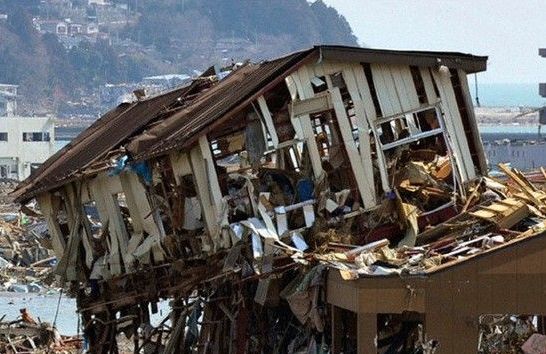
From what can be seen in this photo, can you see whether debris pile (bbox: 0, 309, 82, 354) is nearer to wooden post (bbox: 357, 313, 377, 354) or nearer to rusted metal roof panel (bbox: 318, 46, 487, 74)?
rusted metal roof panel (bbox: 318, 46, 487, 74)

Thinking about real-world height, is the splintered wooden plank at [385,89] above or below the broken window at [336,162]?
above

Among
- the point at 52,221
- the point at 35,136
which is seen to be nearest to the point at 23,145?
the point at 35,136

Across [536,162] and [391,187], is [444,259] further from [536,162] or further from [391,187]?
[536,162]

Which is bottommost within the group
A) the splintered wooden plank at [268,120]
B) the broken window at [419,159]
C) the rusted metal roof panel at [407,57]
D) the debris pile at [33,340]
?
the debris pile at [33,340]

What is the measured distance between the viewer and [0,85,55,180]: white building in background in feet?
358

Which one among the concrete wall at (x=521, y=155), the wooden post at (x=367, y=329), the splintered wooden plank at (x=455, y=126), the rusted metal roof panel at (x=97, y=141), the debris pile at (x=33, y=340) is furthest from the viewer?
the concrete wall at (x=521, y=155)

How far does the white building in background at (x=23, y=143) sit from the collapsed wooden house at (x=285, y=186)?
86.5 m

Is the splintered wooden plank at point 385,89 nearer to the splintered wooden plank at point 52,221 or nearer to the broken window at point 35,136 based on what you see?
the splintered wooden plank at point 52,221

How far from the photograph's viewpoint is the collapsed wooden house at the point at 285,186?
19.9 m

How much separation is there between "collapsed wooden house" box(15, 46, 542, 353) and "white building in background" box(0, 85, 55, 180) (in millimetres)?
86465

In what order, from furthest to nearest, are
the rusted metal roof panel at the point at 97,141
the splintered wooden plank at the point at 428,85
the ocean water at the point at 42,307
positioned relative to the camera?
the ocean water at the point at 42,307, the rusted metal roof panel at the point at 97,141, the splintered wooden plank at the point at 428,85

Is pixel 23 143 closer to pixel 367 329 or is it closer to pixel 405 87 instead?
pixel 405 87

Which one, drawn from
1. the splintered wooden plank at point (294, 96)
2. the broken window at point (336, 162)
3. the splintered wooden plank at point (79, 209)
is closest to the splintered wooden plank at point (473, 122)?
the broken window at point (336, 162)

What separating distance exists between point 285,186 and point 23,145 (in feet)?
295
